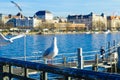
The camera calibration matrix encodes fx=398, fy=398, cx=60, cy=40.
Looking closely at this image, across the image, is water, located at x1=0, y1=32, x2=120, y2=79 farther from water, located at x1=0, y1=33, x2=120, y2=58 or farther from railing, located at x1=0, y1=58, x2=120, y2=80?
railing, located at x1=0, y1=58, x2=120, y2=80

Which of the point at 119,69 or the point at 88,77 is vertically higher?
the point at 88,77

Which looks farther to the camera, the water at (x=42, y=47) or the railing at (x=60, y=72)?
the water at (x=42, y=47)

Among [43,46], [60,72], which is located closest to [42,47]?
[43,46]

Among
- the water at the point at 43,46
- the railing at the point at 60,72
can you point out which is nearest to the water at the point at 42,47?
the water at the point at 43,46

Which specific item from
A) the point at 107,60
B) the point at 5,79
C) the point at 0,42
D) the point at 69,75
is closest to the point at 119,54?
the point at 107,60

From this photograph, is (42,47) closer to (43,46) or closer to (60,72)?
(43,46)

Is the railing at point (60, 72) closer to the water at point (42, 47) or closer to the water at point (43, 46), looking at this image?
the water at point (42, 47)

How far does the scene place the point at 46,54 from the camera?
39.7 ft

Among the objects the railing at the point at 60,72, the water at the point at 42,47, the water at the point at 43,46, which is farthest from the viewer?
the water at the point at 43,46

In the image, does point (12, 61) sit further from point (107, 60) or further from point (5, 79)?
point (107, 60)

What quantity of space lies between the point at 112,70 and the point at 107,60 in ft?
5.98

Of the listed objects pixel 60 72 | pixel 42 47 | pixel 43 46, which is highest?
pixel 60 72

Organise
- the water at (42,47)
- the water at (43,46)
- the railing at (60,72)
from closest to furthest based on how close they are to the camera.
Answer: the railing at (60,72) → the water at (42,47) → the water at (43,46)

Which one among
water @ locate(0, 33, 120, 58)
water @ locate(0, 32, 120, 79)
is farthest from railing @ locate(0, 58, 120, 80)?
water @ locate(0, 33, 120, 58)
